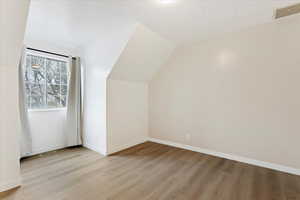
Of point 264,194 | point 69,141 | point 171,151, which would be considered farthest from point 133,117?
point 264,194

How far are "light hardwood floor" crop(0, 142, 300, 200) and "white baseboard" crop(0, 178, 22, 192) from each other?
0.09m

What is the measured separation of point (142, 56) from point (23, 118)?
2.43 meters

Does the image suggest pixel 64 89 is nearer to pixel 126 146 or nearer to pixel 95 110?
pixel 95 110

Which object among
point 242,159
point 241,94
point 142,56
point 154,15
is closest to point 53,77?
point 142,56

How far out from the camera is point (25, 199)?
160 centimetres

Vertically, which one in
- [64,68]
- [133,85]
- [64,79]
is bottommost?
[133,85]

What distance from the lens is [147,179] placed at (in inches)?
79.3

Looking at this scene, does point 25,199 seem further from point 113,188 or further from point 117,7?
point 117,7

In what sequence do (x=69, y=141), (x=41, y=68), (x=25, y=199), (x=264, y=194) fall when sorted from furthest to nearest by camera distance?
(x=69, y=141) < (x=41, y=68) < (x=264, y=194) < (x=25, y=199)

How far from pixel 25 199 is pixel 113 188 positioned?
3.11ft

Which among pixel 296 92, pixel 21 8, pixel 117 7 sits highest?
pixel 117 7

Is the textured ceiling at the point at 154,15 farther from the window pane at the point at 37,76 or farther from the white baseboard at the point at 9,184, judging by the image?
the white baseboard at the point at 9,184

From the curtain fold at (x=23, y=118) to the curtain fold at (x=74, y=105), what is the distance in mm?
677

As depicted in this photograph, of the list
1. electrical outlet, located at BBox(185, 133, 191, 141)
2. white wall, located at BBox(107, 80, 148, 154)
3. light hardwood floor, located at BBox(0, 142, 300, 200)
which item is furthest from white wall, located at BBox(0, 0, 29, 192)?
electrical outlet, located at BBox(185, 133, 191, 141)
